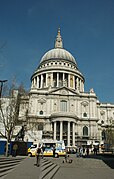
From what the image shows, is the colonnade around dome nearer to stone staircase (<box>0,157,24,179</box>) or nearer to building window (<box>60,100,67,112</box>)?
building window (<box>60,100,67,112</box>)

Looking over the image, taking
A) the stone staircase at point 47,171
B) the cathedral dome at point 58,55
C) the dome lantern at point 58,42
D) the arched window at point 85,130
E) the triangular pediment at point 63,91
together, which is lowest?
the stone staircase at point 47,171

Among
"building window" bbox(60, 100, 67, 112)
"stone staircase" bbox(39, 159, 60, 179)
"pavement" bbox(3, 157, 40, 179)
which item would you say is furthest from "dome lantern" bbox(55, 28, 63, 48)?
"pavement" bbox(3, 157, 40, 179)

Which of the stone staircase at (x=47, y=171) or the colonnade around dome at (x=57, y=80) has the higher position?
the colonnade around dome at (x=57, y=80)

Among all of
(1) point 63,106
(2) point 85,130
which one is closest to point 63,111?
(1) point 63,106

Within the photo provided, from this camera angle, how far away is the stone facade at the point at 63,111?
5488cm

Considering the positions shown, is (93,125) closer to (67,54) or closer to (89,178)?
(67,54)

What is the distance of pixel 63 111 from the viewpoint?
60406mm

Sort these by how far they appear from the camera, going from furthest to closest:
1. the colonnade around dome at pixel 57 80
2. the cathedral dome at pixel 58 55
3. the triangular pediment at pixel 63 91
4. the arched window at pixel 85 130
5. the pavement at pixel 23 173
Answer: the cathedral dome at pixel 58 55
the colonnade around dome at pixel 57 80
the triangular pediment at pixel 63 91
the arched window at pixel 85 130
the pavement at pixel 23 173

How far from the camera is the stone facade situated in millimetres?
54875

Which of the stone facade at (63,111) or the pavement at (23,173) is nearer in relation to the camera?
the pavement at (23,173)

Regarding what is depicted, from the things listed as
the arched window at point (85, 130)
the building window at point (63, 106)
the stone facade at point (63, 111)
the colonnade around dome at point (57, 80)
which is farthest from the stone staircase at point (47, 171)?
the colonnade around dome at point (57, 80)

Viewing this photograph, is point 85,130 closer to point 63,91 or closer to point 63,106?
point 63,106

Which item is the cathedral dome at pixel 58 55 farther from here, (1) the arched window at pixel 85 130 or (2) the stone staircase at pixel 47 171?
(2) the stone staircase at pixel 47 171

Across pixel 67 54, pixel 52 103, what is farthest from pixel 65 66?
pixel 52 103
